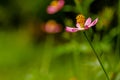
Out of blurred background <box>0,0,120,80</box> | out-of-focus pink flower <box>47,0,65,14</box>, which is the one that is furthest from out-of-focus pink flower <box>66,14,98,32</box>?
blurred background <box>0,0,120,80</box>

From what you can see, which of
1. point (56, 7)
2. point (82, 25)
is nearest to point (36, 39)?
point (56, 7)

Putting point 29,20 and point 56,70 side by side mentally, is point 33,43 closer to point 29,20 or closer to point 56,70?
point 29,20

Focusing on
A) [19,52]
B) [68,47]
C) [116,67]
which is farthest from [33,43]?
[116,67]

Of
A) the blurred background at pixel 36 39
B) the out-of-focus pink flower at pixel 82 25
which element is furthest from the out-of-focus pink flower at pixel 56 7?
the out-of-focus pink flower at pixel 82 25

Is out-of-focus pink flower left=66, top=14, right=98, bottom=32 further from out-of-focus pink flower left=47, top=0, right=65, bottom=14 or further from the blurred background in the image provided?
the blurred background

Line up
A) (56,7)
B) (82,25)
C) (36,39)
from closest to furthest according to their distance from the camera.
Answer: (82,25) → (56,7) → (36,39)

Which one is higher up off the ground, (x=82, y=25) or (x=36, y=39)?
(x=82, y=25)

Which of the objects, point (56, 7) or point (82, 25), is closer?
point (82, 25)

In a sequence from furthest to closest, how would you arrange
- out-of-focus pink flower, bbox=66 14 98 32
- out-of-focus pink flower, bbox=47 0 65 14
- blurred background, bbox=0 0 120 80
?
blurred background, bbox=0 0 120 80
out-of-focus pink flower, bbox=47 0 65 14
out-of-focus pink flower, bbox=66 14 98 32

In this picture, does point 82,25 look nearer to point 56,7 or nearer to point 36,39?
point 56,7

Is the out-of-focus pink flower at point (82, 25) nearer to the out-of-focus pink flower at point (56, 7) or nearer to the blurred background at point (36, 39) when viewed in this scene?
the out-of-focus pink flower at point (56, 7)

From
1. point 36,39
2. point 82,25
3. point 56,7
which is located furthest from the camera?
point 36,39
